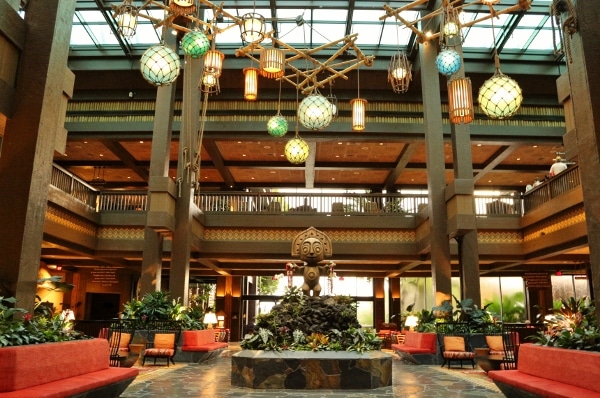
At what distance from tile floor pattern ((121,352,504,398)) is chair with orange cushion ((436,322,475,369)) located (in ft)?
0.87

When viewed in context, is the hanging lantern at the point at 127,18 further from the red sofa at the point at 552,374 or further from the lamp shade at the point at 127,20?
the red sofa at the point at 552,374

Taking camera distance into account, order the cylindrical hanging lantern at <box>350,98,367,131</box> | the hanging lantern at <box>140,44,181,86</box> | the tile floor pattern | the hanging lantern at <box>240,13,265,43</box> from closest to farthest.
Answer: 1. the hanging lantern at <box>140,44,181,86</box>
2. the hanging lantern at <box>240,13,265,43</box>
3. the tile floor pattern
4. the cylindrical hanging lantern at <box>350,98,367,131</box>

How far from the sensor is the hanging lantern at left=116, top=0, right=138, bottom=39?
214 inches

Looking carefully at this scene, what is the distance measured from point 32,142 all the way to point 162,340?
5472 millimetres

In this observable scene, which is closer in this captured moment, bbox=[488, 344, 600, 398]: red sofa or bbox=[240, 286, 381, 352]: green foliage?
bbox=[488, 344, 600, 398]: red sofa

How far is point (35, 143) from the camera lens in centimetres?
521

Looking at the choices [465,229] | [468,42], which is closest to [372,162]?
[468,42]

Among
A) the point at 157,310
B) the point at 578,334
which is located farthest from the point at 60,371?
the point at 157,310

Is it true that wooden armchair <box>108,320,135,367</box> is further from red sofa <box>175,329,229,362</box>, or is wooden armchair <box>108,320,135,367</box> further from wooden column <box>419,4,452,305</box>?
wooden column <box>419,4,452,305</box>

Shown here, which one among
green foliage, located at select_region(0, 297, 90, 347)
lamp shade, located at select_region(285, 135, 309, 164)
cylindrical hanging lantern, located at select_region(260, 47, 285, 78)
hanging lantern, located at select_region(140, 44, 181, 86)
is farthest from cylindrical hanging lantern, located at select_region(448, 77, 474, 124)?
green foliage, located at select_region(0, 297, 90, 347)

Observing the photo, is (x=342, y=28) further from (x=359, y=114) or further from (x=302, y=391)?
(x=302, y=391)

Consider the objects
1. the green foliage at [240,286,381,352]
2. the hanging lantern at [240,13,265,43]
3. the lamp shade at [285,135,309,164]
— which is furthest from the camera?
the green foliage at [240,286,381,352]

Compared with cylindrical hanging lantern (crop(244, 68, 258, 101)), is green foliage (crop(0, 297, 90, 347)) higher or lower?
lower

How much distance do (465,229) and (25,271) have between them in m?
8.88
